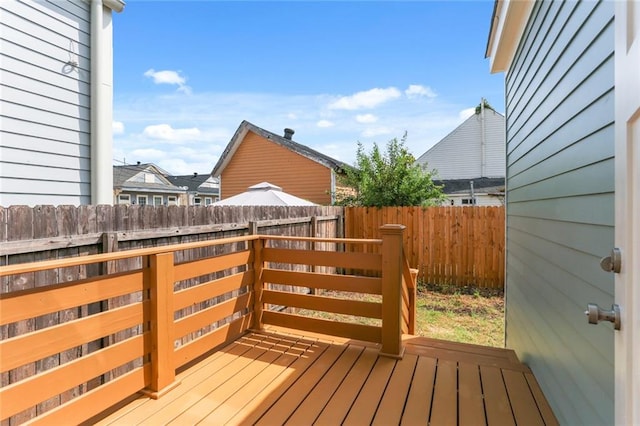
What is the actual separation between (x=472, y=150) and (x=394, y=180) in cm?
1216

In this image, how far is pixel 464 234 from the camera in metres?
6.68

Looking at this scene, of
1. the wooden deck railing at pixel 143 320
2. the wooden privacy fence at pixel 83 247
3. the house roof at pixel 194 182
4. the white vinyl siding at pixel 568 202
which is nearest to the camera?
the white vinyl siding at pixel 568 202

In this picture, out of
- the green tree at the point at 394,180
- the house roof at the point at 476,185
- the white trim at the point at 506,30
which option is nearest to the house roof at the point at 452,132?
the house roof at the point at 476,185

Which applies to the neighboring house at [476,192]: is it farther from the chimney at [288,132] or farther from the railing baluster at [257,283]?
the railing baluster at [257,283]

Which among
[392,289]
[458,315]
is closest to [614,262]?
[392,289]

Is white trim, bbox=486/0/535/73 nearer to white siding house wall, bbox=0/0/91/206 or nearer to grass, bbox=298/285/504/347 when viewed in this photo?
grass, bbox=298/285/504/347

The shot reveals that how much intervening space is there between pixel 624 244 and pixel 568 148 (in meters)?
1.10

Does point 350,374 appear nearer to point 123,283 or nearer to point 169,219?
point 123,283

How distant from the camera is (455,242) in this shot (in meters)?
6.74

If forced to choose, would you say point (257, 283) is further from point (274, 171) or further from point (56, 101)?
point (274, 171)

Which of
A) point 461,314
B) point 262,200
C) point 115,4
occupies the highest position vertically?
point 115,4

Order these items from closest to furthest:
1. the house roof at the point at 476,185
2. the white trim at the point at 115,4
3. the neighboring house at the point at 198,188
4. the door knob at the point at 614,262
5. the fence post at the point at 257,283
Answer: the door knob at the point at 614,262, the fence post at the point at 257,283, the white trim at the point at 115,4, the house roof at the point at 476,185, the neighboring house at the point at 198,188

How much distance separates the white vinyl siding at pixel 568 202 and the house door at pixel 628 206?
35 centimetres

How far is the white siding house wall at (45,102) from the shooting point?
2.76 meters
